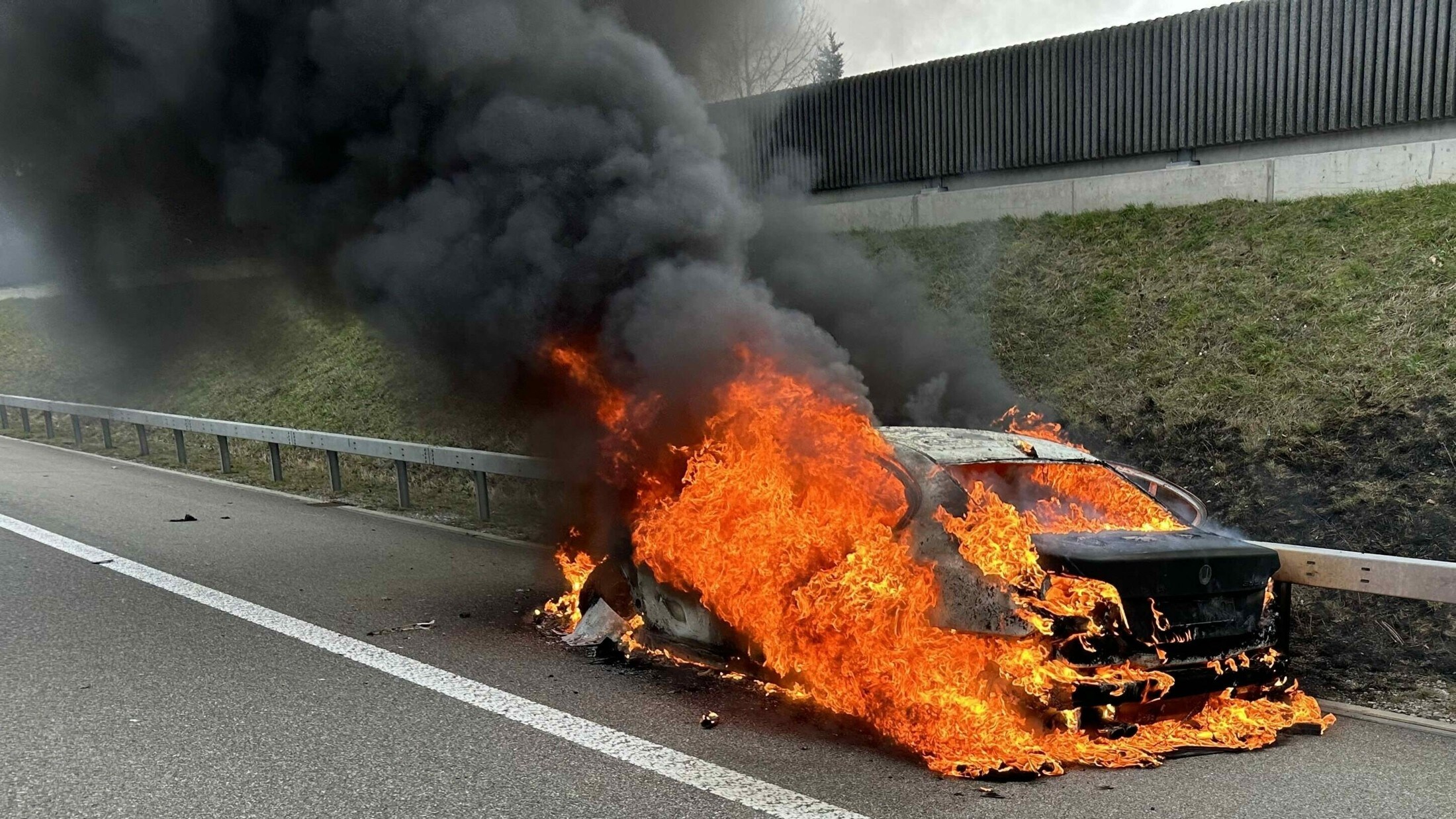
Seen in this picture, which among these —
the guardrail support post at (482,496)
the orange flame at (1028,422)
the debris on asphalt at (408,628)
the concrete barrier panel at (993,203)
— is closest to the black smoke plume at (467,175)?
the orange flame at (1028,422)

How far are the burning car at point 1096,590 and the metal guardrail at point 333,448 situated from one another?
3963 millimetres

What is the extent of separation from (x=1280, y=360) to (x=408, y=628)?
23.1ft

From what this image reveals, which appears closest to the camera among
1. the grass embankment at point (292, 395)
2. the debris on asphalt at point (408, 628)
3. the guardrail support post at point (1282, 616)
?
the guardrail support post at point (1282, 616)

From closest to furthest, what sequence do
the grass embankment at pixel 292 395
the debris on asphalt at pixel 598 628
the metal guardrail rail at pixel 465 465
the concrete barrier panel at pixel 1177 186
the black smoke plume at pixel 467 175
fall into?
the metal guardrail rail at pixel 465 465, the debris on asphalt at pixel 598 628, the black smoke plume at pixel 467 175, the grass embankment at pixel 292 395, the concrete barrier panel at pixel 1177 186

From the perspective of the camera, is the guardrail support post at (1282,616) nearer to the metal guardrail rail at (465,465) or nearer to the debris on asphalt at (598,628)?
the metal guardrail rail at (465,465)

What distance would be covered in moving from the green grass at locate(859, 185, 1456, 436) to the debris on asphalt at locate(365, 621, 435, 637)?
5.72 m

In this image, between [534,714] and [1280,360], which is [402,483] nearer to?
[534,714]

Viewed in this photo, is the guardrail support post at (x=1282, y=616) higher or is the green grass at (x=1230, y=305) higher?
the green grass at (x=1230, y=305)

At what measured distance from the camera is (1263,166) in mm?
11539

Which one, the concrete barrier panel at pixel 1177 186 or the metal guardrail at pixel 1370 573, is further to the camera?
the concrete barrier panel at pixel 1177 186

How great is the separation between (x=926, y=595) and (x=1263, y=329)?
662 centimetres

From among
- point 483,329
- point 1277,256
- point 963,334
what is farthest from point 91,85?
point 1277,256

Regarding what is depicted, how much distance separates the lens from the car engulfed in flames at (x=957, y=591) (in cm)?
408

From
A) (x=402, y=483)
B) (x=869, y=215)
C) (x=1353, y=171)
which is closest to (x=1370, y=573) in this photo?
(x=1353, y=171)
